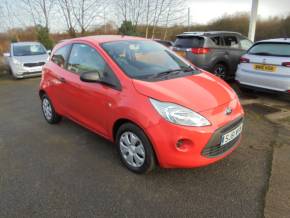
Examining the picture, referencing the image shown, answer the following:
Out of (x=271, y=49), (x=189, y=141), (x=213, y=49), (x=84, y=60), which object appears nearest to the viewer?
(x=189, y=141)

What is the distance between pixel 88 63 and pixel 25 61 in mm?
7545

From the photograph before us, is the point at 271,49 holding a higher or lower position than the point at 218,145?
higher

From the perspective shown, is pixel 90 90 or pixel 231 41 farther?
pixel 231 41

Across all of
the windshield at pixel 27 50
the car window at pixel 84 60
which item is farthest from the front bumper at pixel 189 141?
the windshield at pixel 27 50

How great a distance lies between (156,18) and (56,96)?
1574 cm

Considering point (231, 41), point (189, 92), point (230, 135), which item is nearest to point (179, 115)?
point (189, 92)

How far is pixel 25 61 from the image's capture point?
9.88 meters

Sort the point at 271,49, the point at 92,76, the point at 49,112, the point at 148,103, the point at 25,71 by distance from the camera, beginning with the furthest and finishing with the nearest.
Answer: the point at 25,71
the point at 271,49
the point at 49,112
the point at 92,76
the point at 148,103

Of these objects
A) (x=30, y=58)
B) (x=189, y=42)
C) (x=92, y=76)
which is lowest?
(x=30, y=58)

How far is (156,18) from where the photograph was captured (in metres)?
18.5

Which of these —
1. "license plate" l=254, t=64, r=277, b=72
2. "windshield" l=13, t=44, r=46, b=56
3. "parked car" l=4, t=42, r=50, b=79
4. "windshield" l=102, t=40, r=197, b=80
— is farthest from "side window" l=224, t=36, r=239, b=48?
"windshield" l=13, t=44, r=46, b=56

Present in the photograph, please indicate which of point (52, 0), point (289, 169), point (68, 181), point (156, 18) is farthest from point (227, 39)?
point (52, 0)

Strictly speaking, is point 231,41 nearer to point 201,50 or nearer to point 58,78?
point 201,50

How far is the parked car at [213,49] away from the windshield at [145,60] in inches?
127
